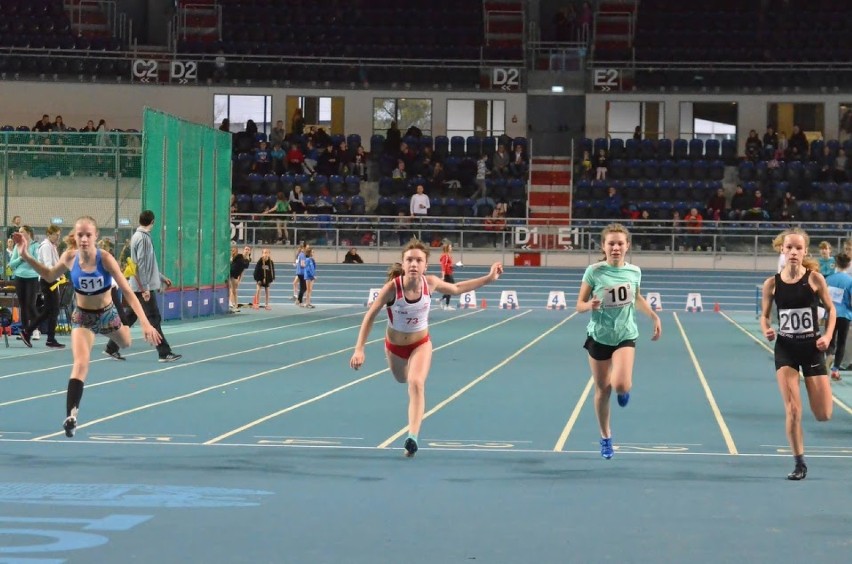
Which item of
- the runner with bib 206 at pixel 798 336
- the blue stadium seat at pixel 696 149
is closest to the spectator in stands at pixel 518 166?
the blue stadium seat at pixel 696 149

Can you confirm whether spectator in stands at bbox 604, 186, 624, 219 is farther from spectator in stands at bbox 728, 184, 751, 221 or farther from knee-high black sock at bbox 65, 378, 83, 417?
Answer: knee-high black sock at bbox 65, 378, 83, 417

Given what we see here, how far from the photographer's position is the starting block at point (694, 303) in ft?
127

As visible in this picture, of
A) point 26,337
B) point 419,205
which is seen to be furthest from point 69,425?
point 419,205

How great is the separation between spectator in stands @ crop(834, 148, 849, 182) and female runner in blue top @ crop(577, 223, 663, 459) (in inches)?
1345

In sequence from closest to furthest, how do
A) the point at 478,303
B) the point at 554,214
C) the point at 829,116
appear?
the point at 478,303 → the point at 554,214 → the point at 829,116

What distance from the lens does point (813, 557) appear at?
740 centimetres

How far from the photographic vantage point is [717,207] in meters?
42.4

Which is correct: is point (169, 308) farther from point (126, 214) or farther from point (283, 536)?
point (283, 536)

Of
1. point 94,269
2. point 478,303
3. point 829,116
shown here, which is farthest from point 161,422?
point 829,116

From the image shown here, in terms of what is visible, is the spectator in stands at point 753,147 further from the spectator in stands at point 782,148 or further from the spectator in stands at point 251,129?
the spectator in stands at point 251,129

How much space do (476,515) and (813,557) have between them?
2.14m

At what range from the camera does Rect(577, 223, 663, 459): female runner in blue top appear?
1127 cm

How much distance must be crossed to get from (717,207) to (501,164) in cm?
732

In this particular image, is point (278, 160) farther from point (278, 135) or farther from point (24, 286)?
point (24, 286)
